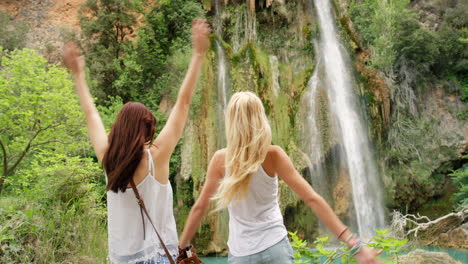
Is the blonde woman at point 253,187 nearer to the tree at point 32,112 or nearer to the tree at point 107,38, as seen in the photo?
the tree at point 32,112

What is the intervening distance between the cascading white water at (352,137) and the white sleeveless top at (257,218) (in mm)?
12892

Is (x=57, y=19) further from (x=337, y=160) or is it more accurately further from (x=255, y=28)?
(x=337, y=160)

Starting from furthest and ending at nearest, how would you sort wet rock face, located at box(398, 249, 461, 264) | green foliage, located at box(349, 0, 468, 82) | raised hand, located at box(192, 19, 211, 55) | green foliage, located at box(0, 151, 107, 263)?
green foliage, located at box(349, 0, 468, 82) → wet rock face, located at box(398, 249, 461, 264) → green foliage, located at box(0, 151, 107, 263) → raised hand, located at box(192, 19, 211, 55)

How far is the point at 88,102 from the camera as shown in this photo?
8.50ft

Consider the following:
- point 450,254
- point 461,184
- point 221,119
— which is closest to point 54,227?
point 450,254

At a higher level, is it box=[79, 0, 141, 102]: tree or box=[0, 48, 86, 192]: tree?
box=[79, 0, 141, 102]: tree

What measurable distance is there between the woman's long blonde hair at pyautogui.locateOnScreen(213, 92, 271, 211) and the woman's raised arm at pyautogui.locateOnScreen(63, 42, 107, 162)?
668 mm

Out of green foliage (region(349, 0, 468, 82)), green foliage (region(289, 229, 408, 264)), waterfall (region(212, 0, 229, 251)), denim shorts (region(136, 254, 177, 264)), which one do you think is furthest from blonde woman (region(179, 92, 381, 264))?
green foliage (region(349, 0, 468, 82))

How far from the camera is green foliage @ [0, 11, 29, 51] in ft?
77.3

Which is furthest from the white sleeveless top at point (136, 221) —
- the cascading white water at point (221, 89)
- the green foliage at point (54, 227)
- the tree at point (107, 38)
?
the tree at point (107, 38)

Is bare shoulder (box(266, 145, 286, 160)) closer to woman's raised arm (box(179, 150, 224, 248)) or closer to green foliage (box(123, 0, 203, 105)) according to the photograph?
woman's raised arm (box(179, 150, 224, 248))

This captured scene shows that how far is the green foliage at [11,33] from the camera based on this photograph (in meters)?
23.5

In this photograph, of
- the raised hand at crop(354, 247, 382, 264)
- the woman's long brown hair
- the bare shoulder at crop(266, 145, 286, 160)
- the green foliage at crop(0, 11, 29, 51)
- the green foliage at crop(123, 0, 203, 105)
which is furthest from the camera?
the green foliage at crop(0, 11, 29, 51)

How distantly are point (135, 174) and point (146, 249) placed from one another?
396mm
